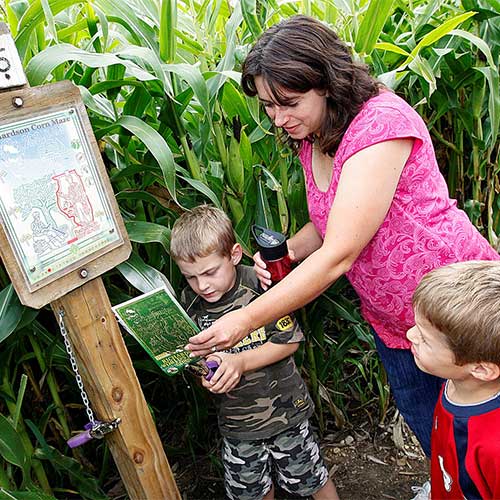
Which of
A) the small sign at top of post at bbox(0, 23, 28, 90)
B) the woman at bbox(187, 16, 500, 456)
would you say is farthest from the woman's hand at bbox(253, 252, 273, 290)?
the small sign at top of post at bbox(0, 23, 28, 90)

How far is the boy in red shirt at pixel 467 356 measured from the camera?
3.68 feet

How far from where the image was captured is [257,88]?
1.32m

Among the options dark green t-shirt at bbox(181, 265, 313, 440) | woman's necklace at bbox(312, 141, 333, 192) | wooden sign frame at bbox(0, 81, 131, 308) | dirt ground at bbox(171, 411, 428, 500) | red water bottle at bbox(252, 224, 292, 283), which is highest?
wooden sign frame at bbox(0, 81, 131, 308)

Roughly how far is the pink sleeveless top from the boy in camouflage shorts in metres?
0.25

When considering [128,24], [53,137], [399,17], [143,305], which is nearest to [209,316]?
[143,305]

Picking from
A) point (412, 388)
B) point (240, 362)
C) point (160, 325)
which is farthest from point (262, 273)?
point (412, 388)

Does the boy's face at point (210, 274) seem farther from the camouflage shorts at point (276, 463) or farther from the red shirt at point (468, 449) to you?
the red shirt at point (468, 449)

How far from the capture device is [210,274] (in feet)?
4.90

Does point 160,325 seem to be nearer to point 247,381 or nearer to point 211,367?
point 211,367

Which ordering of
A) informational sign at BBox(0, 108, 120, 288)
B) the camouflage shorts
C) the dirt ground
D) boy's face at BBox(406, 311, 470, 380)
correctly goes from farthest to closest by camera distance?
the dirt ground, the camouflage shorts, boy's face at BBox(406, 311, 470, 380), informational sign at BBox(0, 108, 120, 288)

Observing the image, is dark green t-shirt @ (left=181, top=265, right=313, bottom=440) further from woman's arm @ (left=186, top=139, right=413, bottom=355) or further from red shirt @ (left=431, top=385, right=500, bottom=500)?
red shirt @ (left=431, top=385, right=500, bottom=500)

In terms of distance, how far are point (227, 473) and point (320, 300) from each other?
566 millimetres

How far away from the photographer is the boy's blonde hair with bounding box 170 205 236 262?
145 centimetres

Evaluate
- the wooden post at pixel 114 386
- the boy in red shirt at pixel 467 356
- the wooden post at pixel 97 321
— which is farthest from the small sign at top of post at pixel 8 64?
the boy in red shirt at pixel 467 356
